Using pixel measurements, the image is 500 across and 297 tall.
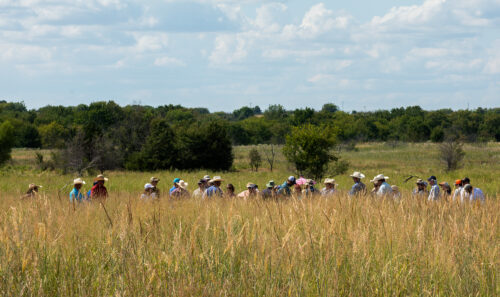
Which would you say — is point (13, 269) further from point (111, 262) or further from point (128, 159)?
point (128, 159)

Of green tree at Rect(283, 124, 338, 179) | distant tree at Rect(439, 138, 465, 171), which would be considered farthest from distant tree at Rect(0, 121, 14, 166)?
distant tree at Rect(439, 138, 465, 171)

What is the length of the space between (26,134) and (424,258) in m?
101

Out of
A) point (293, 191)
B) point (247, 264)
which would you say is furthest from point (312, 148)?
point (247, 264)

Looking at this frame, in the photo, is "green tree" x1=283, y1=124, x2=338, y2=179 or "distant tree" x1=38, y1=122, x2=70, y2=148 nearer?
"green tree" x1=283, y1=124, x2=338, y2=179

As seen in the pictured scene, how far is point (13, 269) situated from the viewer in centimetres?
400

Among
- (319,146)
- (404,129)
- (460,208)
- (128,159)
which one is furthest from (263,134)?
(460,208)

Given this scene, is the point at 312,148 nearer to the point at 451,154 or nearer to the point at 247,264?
the point at 451,154

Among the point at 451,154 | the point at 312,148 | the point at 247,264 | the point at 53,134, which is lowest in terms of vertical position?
the point at 451,154

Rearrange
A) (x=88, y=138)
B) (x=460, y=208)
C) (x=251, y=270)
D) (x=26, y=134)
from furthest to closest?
(x=26, y=134)
(x=88, y=138)
(x=460, y=208)
(x=251, y=270)

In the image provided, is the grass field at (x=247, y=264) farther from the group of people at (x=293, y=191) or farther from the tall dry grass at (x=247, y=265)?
the group of people at (x=293, y=191)

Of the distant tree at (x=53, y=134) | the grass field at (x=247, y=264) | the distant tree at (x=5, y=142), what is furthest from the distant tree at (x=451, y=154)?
the grass field at (x=247, y=264)

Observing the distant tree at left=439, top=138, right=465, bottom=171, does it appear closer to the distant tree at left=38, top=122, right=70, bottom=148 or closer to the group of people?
the group of people

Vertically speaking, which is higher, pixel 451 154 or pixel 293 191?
pixel 293 191

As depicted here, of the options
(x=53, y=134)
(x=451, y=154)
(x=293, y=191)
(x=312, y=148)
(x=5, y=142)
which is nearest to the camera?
(x=293, y=191)
